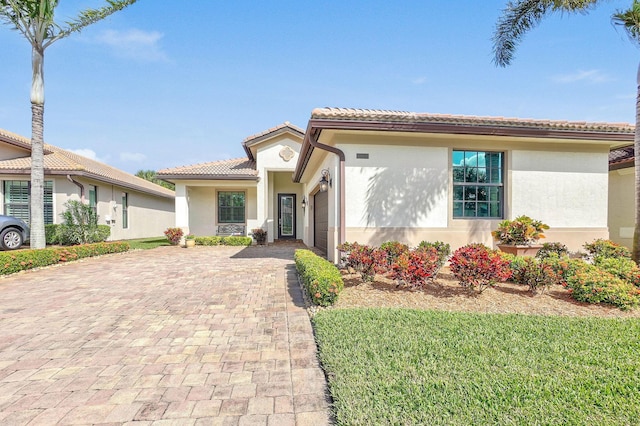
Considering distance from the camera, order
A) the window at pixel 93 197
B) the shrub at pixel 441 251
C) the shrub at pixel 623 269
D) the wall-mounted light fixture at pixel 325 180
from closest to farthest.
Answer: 1. the shrub at pixel 623 269
2. the shrub at pixel 441 251
3. the wall-mounted light fixture at pixel 325 180
4. the window at pixel 93 197

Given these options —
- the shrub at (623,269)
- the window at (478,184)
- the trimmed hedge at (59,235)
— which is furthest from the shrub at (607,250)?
the trimmed hedge at (59,235)

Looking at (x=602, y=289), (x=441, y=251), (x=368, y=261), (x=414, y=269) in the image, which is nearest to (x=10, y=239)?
(x=368, y=261)

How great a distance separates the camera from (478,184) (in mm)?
8281

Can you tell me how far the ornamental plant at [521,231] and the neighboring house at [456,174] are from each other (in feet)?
1.82

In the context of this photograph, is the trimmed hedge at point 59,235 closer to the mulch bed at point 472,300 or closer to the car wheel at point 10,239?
the car wheel at point 10,239

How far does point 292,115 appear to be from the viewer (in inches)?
666

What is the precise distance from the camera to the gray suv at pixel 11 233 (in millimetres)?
10828

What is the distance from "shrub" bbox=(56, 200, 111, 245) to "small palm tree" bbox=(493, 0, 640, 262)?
52.6 ft

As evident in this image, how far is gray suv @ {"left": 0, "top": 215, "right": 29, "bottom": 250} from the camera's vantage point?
10.8 meters

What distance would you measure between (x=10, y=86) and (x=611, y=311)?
1943 centimetres

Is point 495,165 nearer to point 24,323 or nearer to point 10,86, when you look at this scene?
point 24,323

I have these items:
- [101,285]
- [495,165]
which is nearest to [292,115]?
[495,165]

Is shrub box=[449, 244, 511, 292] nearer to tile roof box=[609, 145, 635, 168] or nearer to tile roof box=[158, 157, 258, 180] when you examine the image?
tile roof box=[609, 145, 635, 168]

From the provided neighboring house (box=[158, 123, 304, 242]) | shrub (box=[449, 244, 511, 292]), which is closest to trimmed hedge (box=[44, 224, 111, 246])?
neighboring house (box=[158, 123, 304, 242])
